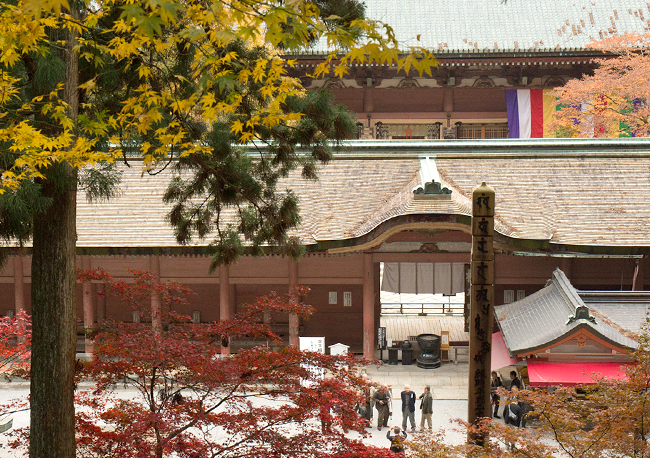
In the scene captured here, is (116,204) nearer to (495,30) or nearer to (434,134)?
(434,134)

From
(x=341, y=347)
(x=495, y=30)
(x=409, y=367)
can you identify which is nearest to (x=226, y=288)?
(x=341, y=347)

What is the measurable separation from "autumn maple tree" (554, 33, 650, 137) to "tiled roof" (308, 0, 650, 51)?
2.26 metres

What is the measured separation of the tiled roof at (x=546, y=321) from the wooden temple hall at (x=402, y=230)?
92cm

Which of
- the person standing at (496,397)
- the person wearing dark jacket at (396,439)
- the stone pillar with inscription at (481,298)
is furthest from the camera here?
the person standing at (496,397)

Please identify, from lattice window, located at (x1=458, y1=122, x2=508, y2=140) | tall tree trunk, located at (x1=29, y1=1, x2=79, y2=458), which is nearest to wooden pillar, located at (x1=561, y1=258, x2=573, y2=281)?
lattice window, located at (x1=458, y1=122, x2=508, y2=140)

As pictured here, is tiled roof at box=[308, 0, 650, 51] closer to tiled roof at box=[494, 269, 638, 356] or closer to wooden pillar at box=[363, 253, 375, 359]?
wooden pillar at box=[363, 253, 375, 359]

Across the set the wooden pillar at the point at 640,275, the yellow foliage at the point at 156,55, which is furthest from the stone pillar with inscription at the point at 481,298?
the wooden pillar at the point at 640,275

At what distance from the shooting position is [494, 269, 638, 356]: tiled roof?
1138cm

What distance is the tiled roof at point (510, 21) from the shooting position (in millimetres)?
20344

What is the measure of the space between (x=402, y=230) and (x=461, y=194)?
2123mm

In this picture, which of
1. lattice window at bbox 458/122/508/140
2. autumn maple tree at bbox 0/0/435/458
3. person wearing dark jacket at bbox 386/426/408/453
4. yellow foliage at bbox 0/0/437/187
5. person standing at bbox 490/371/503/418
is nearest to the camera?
yellow foliage at bbox 0/0/437/187

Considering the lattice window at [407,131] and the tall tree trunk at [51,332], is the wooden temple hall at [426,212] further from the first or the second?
the tall tree trunk at [51,332]

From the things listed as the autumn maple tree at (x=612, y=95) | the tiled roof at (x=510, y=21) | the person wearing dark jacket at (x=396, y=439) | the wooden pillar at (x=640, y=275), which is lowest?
the person wearing dark jacket at (x=396, y=439)

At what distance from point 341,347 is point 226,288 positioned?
10.9 feet
